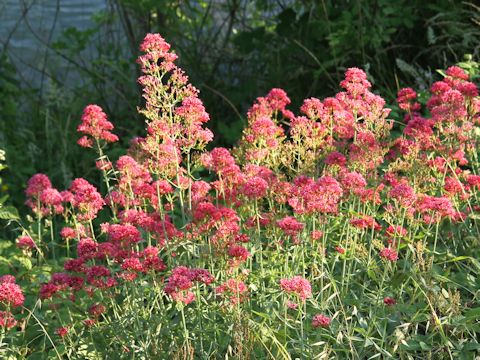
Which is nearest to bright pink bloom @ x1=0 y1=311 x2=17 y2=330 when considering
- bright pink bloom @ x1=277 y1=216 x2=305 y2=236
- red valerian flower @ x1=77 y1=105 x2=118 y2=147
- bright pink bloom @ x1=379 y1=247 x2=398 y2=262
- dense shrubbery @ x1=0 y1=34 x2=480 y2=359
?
dense shrubbery @ x1=0 y1=34 x2=480 y2=359

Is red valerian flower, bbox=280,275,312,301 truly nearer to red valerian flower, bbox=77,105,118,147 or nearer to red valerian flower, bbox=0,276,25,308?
red valerian flower, bbox=0,276,25,308

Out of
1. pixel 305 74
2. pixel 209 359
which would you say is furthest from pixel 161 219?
pixel 305 74

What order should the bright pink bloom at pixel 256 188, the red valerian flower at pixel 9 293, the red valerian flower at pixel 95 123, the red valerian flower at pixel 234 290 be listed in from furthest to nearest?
1. the red valerian flower at pixel 95 123
2. the bright pink bloom at pixel 256 188
3. the red valerian flower at pixel 234 290
4. the red valerian flower at pixel 9 293

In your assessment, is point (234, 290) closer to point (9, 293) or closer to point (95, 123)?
point (9, 293)

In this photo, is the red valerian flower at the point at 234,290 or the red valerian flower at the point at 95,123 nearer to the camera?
the red valerian flower at the point at 234,290

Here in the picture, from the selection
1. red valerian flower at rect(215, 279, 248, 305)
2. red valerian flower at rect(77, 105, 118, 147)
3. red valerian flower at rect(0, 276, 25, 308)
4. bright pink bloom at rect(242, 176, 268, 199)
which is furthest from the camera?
red valerian flower at rect(77, 105, 118, 147)

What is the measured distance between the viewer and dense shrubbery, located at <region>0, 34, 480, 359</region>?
127 inches

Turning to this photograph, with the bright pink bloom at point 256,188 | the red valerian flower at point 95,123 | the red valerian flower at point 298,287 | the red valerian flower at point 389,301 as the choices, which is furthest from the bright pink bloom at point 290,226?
the red valerian flower at point 95,123

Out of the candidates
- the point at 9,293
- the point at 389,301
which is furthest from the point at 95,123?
the point at 389,301

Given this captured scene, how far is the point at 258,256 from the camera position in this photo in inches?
152

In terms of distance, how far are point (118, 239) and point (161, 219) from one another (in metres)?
0.32

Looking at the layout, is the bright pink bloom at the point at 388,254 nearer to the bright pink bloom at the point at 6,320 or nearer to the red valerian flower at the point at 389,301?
the red valerian flower at the point at 389,301

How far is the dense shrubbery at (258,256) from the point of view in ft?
10.6

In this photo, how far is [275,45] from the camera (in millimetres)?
7461
